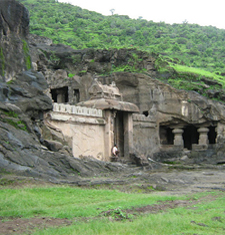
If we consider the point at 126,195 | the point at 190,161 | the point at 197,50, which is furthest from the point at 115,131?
the point at 197,50

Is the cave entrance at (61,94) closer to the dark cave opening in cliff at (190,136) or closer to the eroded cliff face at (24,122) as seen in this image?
the dark cave opening in cliff at (190,136)

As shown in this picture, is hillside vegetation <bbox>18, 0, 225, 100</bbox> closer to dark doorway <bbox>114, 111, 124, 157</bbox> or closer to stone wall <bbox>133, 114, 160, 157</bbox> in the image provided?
stone wall <bbox>133, 114, 160, 157</bbox>

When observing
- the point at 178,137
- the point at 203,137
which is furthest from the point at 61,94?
the point at 203,137

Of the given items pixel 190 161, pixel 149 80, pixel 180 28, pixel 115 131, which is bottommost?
pixel 190 161

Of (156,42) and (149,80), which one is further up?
(156,42)

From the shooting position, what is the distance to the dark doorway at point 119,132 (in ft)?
77.6

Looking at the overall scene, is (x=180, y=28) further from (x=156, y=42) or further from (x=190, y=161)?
(x=190, y=161)

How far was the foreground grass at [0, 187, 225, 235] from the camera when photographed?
22.7ft

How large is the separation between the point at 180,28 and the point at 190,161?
57.0 meters

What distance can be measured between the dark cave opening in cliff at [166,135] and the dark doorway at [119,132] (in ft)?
24.3

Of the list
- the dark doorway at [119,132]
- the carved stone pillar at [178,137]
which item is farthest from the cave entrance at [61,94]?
the dark doorway at [119,132]

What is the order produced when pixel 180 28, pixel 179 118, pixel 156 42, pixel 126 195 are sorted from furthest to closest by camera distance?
pixel 180 28, pixel 156 42, pixel 179 118, pixel 126 195

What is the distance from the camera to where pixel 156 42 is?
202 ft

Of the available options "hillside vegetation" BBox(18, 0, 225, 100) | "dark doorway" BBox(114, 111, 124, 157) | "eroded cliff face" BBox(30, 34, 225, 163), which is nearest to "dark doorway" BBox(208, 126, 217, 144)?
"eroded cliff face" BBox(30, 34, 225, 163)
